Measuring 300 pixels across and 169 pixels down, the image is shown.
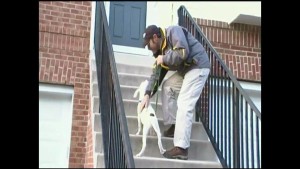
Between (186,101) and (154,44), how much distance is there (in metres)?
0.17

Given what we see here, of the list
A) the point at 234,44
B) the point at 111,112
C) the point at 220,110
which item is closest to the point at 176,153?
the point at 220,110

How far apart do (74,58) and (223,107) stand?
117 inches

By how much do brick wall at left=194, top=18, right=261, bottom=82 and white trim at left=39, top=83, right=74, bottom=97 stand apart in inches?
79.4

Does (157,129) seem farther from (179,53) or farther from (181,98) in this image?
(179,53)

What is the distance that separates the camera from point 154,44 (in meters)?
1.09

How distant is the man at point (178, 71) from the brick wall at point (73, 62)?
3143 mm

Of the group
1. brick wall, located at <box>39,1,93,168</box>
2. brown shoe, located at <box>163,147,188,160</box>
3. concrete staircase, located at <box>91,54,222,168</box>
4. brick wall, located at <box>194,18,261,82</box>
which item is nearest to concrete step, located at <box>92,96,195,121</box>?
concrete staircase, located at <box>91,54,222,168</box>

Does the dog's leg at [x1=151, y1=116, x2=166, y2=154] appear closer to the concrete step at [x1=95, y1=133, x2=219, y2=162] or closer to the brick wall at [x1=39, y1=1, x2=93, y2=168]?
the concrete step at [x1=95, y1=133, x2=219, y2=162]

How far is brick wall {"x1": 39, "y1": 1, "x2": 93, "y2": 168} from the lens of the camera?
4.27m

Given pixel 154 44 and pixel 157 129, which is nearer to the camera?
pixel 154 44
